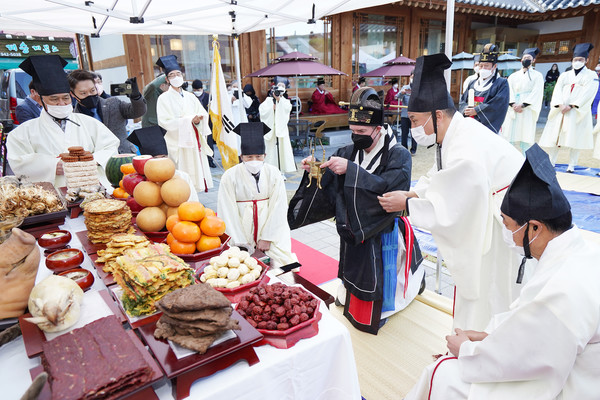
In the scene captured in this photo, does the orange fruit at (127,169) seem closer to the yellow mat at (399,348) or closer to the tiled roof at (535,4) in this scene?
the yellow mat at (399,348)

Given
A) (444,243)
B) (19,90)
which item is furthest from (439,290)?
(19,90)

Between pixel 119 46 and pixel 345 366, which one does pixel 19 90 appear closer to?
pixel 119 46

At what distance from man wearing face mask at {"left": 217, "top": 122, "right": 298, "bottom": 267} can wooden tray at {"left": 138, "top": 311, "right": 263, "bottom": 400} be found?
248 cm

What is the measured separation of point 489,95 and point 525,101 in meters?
3.11

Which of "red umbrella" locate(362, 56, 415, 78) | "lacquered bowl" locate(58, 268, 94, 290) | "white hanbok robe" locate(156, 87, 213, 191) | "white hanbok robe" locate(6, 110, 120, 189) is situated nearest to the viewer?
"lacquered bowl" locate(58, 268, 94, 290)

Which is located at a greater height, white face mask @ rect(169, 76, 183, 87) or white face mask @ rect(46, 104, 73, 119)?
white face mask @ rect(169, 76, 183, 87)

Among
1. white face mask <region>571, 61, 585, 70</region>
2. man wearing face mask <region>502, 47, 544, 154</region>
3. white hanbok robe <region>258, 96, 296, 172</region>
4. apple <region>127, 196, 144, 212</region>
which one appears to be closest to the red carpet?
apple <region>127, 196, 144, 212</region>

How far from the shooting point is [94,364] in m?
1.33

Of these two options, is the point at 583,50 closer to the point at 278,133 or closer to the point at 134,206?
the point at 278,133

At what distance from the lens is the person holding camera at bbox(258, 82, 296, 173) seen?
32.3 feet

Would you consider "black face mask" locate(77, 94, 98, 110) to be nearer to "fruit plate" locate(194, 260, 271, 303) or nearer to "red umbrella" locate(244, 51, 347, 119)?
"fruit plate" locate(194, 260, 271, 303)

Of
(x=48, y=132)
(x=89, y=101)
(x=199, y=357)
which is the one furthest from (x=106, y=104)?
(x=199, y=357)

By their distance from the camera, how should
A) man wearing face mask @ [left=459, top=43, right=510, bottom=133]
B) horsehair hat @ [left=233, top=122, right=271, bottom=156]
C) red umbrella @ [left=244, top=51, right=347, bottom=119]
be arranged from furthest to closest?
1. red umbrella @ [left=244, top=51, right=347, bottom=119]
2. man wearing face mask @ [left=459, top=43, right=510, bottom=133]
3. horsehair hat @ [left=233, top=122, right=271, bottom=156]

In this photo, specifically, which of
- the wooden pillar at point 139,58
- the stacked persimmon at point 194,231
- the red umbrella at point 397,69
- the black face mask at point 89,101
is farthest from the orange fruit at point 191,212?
the red umbrella at point 397,69
